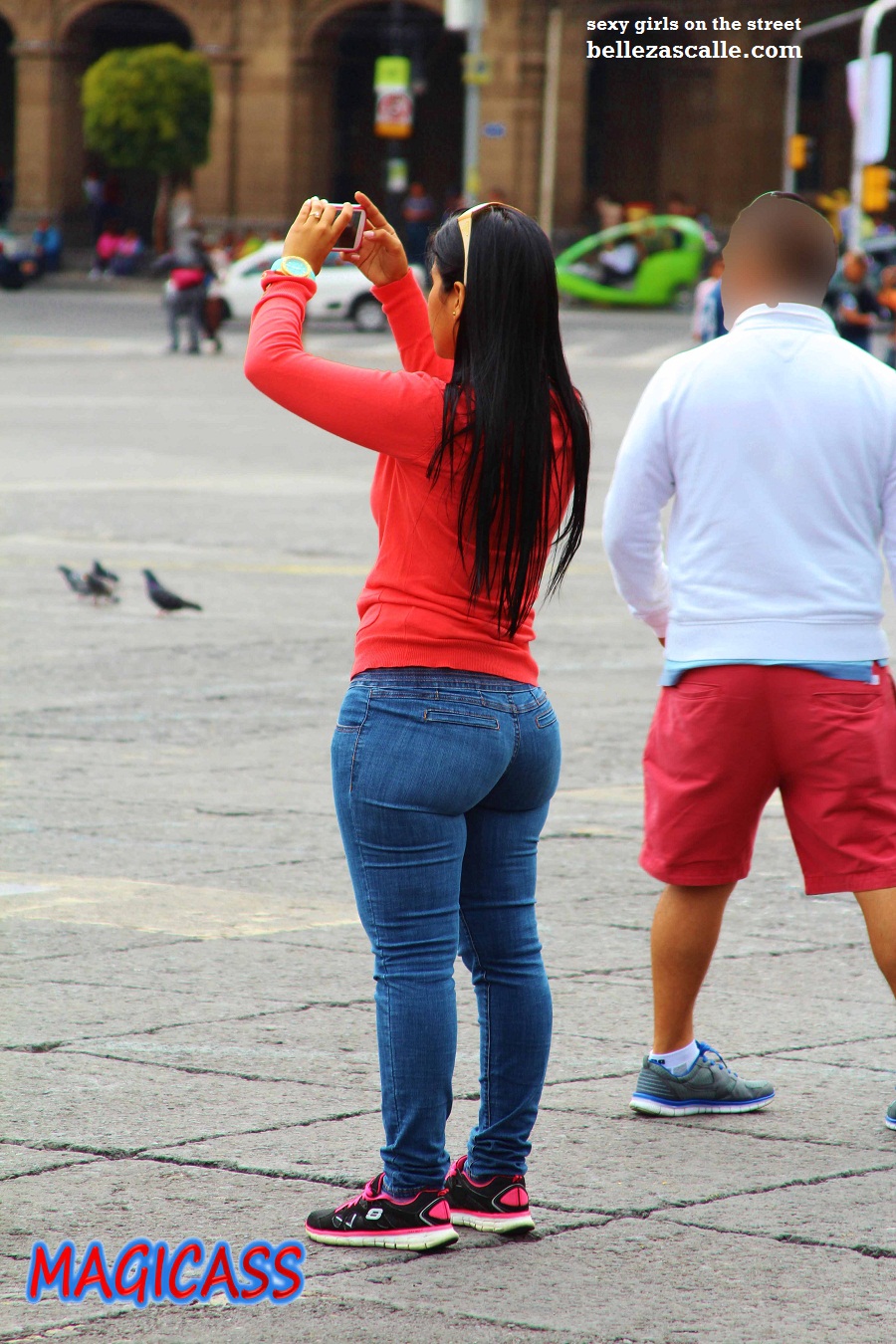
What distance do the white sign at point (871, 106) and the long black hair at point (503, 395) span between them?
2359 cm

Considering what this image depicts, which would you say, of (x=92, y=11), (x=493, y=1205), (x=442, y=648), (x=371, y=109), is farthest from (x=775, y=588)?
(x=371, y=109)

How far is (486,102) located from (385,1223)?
48307 millimetres

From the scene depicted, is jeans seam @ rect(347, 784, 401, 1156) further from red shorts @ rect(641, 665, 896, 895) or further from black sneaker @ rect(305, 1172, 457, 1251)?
red shorts @ rect(641, 665, 896, 895)

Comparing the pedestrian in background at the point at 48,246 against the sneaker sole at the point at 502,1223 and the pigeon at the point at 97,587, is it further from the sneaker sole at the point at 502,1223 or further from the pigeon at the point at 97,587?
the sneaker sole at the point at 502,1223

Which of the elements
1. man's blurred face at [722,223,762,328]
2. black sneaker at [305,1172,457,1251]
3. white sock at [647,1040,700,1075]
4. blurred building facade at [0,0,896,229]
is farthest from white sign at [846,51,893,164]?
black sneaker at [305,1172,457,1251]

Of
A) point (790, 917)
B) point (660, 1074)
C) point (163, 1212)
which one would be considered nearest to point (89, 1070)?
point (163, 1212)

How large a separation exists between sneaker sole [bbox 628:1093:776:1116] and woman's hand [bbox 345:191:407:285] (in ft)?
5.50

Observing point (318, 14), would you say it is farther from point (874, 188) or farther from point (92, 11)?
point (874, 188)

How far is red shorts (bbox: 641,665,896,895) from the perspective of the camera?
13.0 feet

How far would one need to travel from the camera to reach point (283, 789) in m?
7.21

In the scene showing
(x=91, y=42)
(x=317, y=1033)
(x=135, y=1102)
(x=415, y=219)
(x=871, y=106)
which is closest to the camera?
(x=135, y=1102)

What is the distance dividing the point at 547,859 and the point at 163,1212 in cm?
300

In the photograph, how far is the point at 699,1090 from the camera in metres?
4.17

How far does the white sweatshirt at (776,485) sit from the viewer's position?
3.94 m
